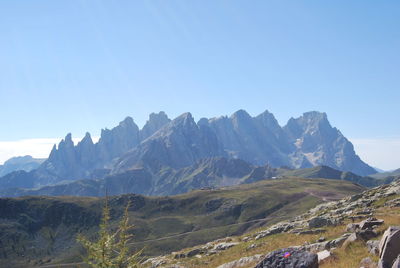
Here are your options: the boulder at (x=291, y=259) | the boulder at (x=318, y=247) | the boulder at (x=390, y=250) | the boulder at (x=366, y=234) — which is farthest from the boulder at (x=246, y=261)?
the boulder at (x=390, y=250)

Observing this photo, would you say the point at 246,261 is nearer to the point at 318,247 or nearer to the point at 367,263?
the point at 318,247

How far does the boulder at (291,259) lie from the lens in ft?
50.6

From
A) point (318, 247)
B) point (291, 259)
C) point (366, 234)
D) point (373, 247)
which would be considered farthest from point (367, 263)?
point (318, 247)

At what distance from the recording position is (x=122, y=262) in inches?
747

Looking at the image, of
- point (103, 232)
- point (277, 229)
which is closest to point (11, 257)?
point (277, 229)

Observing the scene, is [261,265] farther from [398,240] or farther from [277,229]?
[277,229]

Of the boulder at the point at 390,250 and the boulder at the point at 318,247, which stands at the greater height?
the boulder at the point at 390,250

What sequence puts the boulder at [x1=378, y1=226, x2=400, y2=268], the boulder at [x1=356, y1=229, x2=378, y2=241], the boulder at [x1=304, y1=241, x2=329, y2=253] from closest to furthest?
1. the boulder at [x1=378, y1=226, x2=400, y2=268]
2. the boulder at [x1=356, y1=229, x2=378, y2=241]
3. the boulder at [x1=304, y1=241, x2=329, y2=253]

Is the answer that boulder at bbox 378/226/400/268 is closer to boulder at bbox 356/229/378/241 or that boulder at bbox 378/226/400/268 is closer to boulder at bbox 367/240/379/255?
boulder at bbox 367/240/379/255

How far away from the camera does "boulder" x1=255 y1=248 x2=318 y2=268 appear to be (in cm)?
1543

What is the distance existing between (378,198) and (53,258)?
18371 centimetres

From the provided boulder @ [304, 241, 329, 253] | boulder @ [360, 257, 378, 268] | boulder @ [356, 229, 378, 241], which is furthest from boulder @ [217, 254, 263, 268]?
boulder @ [360, 257, 378, 268]

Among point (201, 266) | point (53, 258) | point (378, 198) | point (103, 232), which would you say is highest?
point (103, 232)

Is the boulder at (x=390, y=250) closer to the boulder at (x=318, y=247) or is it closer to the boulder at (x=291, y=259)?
the boulder at (x=291, y=259)
